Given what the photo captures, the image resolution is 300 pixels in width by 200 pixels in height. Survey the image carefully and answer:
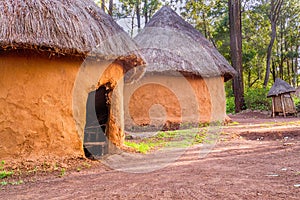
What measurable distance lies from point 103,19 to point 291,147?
4401 mm

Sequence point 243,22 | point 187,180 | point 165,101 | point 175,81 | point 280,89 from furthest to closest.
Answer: point 243,22
point 280,89
point 175,81
point 165,101
point 187,180

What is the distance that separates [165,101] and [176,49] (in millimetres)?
2127

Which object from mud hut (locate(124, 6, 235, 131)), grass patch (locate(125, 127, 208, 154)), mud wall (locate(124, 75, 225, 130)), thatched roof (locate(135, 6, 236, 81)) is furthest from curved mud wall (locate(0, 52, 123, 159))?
thatched roof (locate(135, 6, 236, 81))

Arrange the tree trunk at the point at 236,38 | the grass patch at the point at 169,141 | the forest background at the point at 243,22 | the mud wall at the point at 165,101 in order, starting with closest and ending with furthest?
the grass patch at the point at 169,141 → the mud wall at the point at 165,101 → the tree trunk at the point at 236,38 → the forest background at the point at 243,22

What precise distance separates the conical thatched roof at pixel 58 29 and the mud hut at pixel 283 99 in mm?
11366

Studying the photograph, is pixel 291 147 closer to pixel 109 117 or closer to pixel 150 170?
pixel 150 170

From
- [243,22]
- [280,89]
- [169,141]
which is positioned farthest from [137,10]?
[169,141]

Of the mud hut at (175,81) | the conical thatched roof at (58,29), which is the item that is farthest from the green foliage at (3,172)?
the mud hut at (175,81)

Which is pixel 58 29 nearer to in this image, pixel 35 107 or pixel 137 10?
pixel 35 107

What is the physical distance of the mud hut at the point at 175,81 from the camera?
10992mm

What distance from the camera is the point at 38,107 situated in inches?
202

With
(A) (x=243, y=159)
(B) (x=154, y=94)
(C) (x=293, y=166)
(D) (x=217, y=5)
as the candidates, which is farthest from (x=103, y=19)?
(D) (x=217, y=5)

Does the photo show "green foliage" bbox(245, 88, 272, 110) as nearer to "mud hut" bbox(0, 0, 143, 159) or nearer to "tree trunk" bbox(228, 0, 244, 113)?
"tree trunk" bbox(228, 0, 244, 113)

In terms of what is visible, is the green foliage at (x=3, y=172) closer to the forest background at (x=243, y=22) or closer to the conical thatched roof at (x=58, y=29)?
the conical thatched roof at (x=58, y=29)
